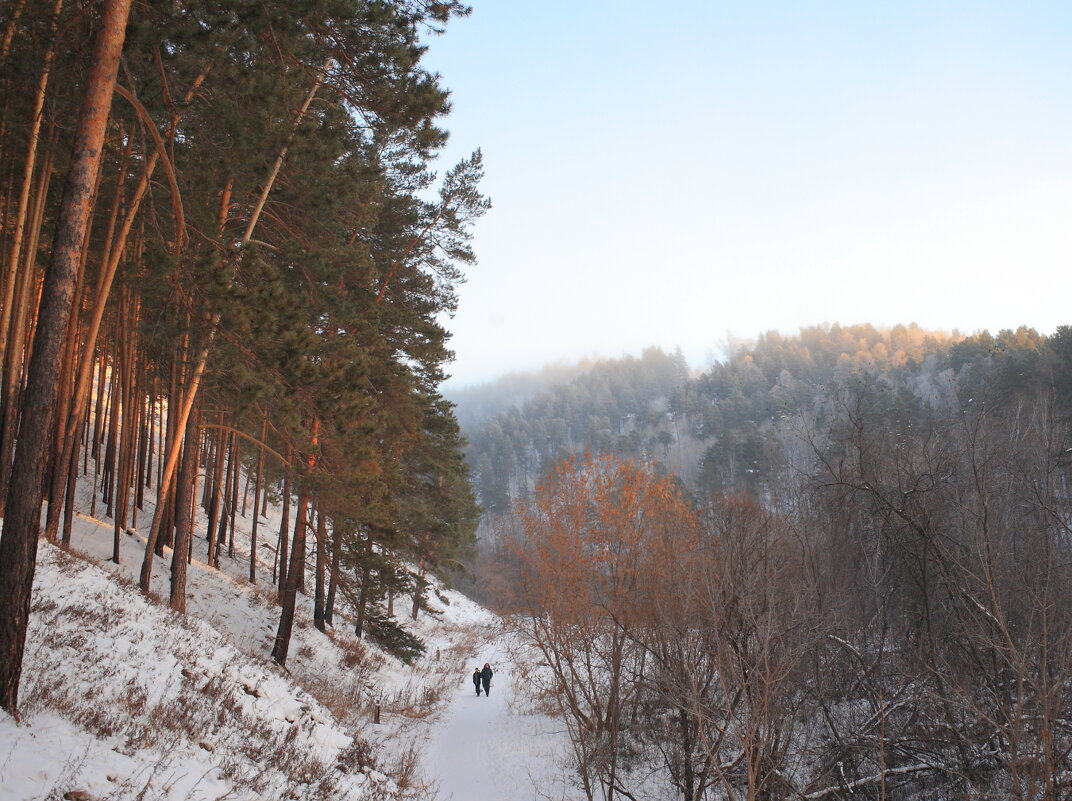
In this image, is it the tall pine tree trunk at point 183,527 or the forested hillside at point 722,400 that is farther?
the forested hillside at point 722,400

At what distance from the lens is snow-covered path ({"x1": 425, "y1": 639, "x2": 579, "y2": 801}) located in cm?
1245

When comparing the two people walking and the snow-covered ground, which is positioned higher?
the snow-covered ground

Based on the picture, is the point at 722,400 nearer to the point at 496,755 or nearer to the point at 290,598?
the point at 496,755

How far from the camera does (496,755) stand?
574 inches

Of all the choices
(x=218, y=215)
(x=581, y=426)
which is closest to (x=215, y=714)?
(x=218, y=215)

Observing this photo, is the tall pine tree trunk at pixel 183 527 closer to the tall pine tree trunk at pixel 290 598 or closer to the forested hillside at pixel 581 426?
the tall pine tree trunk at pixel 290 598

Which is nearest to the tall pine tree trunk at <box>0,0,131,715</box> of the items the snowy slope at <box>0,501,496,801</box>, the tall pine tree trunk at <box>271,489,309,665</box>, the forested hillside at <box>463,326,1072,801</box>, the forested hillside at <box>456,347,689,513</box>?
the snowy slope at <box>0,501,496,801</box>

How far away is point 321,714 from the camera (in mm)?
10234

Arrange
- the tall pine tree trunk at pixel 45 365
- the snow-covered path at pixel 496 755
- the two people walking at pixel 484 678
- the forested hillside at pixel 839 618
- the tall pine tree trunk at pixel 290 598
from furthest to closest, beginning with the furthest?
the two people walking at pixel 484 678
the tall pine tree trunk at pixel 290 598
the snow-covered path at pixel 496 755
the forested hillside at pixel 839 618
the tall pine tree trunk at pixel 45 365

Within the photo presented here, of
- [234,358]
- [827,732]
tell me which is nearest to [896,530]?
[827,732]

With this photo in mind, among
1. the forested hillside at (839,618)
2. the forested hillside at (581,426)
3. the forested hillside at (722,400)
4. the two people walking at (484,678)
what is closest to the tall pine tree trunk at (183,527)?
the forested hillside at (839,618)

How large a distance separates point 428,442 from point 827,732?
12110 millimetres

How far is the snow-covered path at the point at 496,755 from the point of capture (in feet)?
40.8

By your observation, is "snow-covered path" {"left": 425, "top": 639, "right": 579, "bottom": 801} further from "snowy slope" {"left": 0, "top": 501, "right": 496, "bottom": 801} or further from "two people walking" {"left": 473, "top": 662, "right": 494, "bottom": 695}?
"snowy slope" {"left": 0, "top": 501, "right": 496, "bottom": 801}
